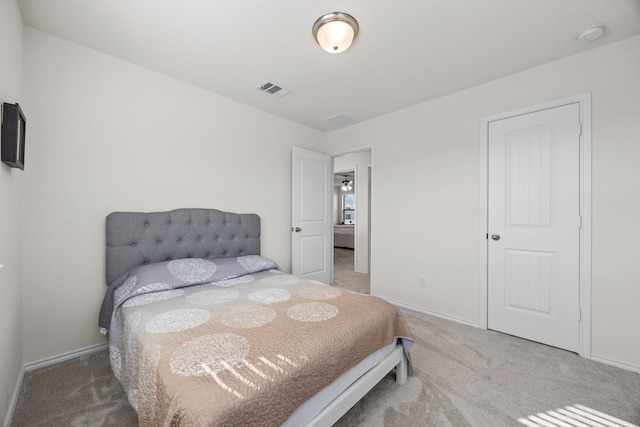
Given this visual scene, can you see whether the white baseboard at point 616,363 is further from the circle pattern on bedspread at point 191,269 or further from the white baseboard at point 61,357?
the white baseboard at point 61,357

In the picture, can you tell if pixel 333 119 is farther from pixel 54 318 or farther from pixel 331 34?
pixel 54 318

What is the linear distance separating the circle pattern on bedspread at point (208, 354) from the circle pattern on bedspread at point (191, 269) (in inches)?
39.8

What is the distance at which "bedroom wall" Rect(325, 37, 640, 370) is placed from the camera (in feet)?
6.20

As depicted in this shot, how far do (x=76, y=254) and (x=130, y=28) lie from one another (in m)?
1.71

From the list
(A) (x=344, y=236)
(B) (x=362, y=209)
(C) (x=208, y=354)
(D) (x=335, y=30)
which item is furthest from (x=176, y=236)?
(A) (x=344, y=236)

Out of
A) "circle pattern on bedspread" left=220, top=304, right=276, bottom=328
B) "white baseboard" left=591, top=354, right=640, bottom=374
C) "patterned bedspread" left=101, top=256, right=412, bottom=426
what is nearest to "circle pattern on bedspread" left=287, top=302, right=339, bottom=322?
"patterned bedspread" left=101, top=256, right=412, bottom=426

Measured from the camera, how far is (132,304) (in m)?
1.66

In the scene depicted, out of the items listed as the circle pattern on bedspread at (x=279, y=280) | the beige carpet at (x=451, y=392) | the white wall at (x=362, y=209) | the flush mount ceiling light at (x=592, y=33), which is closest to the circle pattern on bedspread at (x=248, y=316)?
the circle pattern on bedspread at (x=279, y=280)

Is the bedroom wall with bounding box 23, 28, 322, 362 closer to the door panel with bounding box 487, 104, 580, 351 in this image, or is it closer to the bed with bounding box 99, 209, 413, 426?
the bed with bounding box 99, 209, 413, 426

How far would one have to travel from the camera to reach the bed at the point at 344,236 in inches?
309

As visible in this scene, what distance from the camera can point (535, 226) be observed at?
2.27m

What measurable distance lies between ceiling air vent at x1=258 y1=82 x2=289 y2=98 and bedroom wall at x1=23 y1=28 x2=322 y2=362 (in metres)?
0.58

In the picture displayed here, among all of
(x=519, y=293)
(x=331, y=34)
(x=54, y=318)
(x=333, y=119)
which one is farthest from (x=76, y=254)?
(x=519, y=293)

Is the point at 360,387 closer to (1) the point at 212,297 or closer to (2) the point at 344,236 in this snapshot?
(1) the point at 212,297
